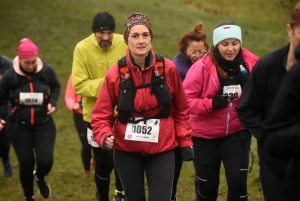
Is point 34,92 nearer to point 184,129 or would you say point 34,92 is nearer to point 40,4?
point 184,129

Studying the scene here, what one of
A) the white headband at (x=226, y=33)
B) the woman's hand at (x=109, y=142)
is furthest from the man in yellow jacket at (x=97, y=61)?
the woman's hand at (x=109, y=142)

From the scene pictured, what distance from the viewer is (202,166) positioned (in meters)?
6.54

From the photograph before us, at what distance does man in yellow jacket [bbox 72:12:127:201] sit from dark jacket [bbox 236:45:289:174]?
9.66 ft

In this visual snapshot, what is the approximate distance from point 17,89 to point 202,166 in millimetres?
2882

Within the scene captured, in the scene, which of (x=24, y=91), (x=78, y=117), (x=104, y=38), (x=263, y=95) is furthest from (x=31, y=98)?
(x=263, y=95)

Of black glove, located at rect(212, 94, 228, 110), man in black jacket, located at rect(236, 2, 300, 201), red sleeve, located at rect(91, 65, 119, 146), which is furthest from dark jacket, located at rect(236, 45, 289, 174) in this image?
black glove, located at rect(212, 94, 228, 110)

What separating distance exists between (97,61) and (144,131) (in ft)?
6.37

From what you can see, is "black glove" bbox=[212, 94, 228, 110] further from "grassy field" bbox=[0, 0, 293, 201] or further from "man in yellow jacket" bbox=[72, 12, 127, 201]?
"grassy field" bbox=[0, 0, 293, 201]

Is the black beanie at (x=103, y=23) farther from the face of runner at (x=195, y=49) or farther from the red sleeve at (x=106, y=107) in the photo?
the red sleeve at (x=106, y=107)

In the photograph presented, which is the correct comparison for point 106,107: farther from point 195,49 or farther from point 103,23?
point 195,49

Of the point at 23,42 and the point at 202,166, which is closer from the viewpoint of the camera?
the point at 202,166

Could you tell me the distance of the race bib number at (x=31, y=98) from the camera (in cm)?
807

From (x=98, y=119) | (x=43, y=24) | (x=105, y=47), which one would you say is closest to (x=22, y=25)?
(x=43, y=24)

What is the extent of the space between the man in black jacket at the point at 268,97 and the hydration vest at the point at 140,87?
1178 mm
